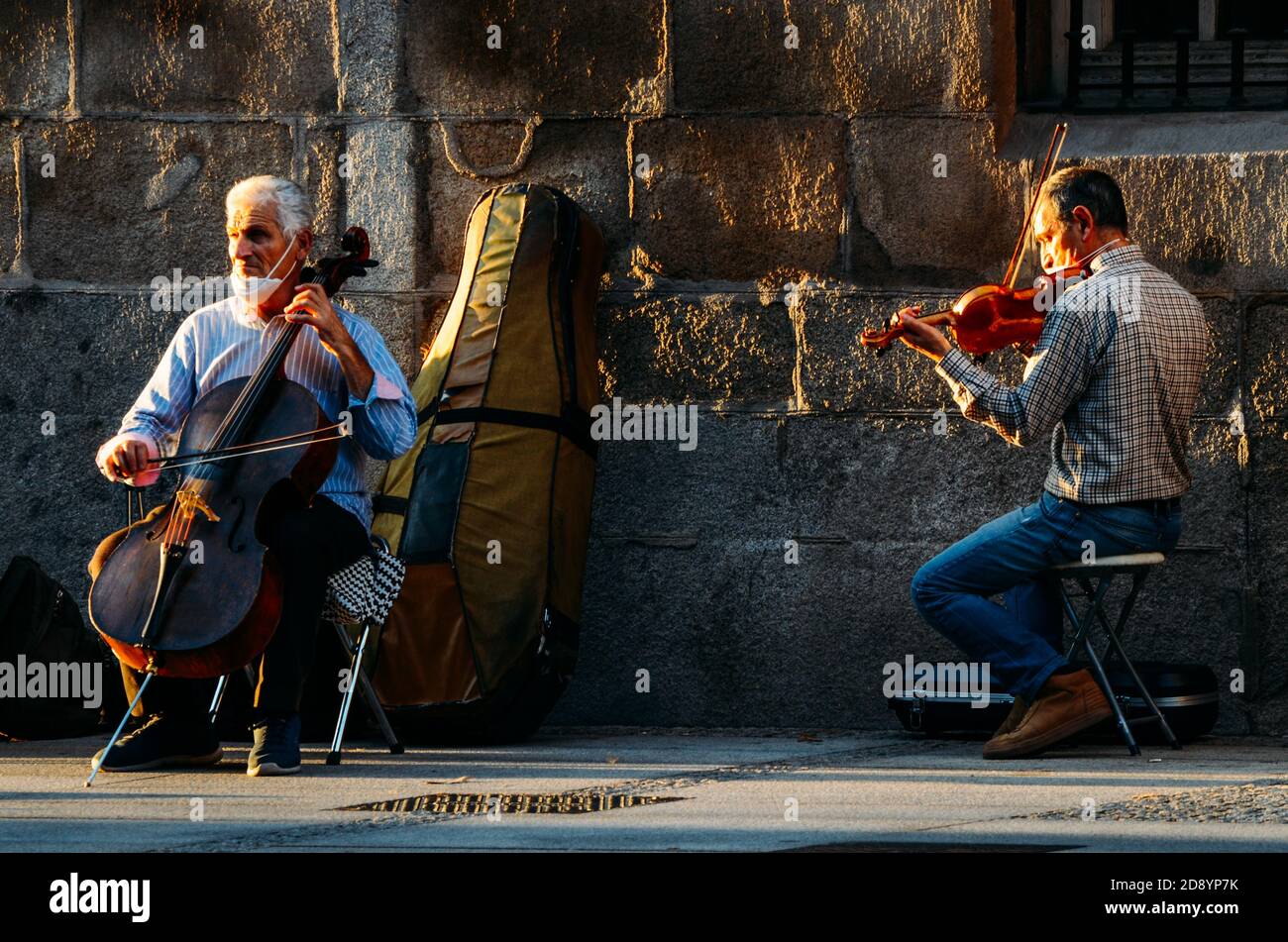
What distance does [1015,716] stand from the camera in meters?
5.62

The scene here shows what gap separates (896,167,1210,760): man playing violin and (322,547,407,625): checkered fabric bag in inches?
58.5

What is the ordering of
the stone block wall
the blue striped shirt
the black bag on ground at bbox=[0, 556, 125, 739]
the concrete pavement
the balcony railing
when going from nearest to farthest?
1. the concrete pavement
2. the blue striped shirt
3. the black bag on ground at bbox=[0, 556, 125, 739]
4. the stone block wall
5. the balcony railing

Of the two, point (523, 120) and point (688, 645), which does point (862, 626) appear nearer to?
point (688, 645)

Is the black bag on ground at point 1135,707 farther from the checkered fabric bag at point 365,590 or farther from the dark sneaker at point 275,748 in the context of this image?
the dark sneaker at point 275,748

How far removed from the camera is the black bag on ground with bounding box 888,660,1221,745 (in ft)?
19.0

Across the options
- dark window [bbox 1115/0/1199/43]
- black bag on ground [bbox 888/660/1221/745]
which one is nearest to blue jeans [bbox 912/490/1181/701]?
black bag on ground [bbox 888/660/1221/745]

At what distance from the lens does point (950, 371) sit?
5574 millimetres

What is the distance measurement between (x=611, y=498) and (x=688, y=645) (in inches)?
20.8

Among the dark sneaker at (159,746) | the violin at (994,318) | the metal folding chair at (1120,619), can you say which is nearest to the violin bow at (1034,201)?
the violin at (994,318)

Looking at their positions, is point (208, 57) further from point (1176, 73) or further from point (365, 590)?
point (1176, 73)

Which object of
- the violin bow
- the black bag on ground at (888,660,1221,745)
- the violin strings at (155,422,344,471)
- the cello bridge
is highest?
the violin bow

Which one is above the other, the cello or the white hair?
the white hair

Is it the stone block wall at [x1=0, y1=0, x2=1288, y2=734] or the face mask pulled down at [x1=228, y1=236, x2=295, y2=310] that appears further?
the stone block wall at [x1=0, y1=0, x2=1288, y2=734]

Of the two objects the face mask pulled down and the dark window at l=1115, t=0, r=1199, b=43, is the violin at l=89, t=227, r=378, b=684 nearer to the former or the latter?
the face mask pulled down
